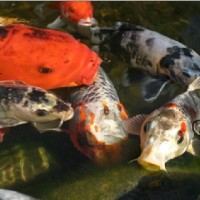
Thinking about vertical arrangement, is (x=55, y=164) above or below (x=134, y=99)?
below

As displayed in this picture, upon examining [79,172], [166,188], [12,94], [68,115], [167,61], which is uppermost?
[167,61]

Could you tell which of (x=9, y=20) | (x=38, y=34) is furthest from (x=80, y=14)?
(x=38, y=34)

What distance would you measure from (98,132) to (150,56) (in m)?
1.36

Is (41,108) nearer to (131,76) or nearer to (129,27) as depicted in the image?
(131,76)

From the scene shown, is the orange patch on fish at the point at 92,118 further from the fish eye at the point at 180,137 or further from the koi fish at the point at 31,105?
the fish eye at the point at 180,137

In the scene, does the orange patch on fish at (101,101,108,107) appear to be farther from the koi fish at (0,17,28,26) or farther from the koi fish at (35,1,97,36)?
the koi fish at (0,17,28,26)

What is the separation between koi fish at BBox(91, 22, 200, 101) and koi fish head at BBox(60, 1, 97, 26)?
160 millimetres

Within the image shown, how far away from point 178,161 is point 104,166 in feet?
2.35

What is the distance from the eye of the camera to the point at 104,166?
15.3 ft

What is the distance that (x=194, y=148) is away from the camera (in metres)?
4.74

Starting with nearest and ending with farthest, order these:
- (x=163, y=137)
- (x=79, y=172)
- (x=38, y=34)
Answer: (x=163, y=137) < (x=79, y=172) < (x=38, y=34)

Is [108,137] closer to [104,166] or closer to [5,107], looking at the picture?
[104,166]

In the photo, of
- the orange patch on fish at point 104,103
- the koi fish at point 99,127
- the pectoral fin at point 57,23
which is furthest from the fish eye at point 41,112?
the pectoral fin at point 57,23

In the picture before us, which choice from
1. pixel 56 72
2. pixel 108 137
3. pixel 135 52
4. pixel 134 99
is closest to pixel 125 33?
pixel 135 52
